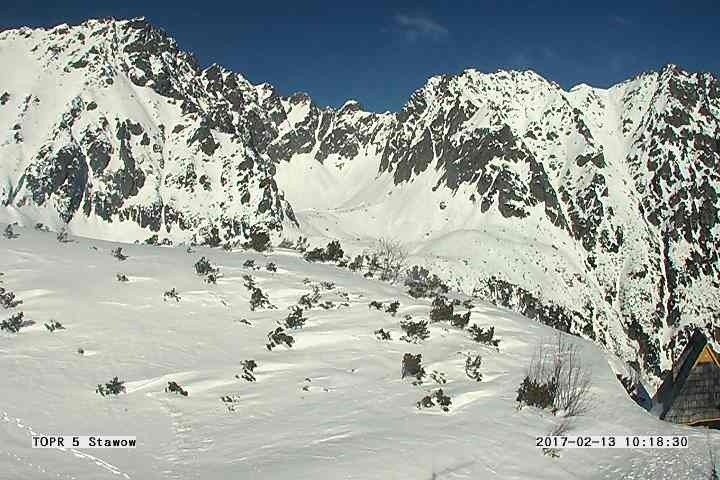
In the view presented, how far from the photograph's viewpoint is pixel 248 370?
60.5 feet

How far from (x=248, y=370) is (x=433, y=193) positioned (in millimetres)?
172881

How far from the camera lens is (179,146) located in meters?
162

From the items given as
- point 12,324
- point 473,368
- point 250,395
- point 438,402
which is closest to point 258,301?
point 250,395

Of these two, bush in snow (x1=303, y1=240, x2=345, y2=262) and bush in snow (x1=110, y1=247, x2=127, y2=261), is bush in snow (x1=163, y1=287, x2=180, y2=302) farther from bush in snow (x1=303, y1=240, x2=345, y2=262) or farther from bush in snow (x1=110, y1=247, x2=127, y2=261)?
bush in snow (x1=303, y1=240, x2=345, y2=262)

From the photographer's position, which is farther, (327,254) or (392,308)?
(327,254)

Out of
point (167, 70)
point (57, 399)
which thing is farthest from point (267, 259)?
point (167, 70)

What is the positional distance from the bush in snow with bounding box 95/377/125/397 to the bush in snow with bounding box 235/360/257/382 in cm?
333

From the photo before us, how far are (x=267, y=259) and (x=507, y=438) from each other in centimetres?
2029

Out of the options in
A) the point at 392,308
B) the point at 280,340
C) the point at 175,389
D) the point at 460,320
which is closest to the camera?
the point at 175,389

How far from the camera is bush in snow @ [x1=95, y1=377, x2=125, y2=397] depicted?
608 inches

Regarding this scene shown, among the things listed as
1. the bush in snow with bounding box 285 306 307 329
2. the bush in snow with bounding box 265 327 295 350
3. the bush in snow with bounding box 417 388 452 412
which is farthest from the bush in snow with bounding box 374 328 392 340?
the bush in snow with bounding box 417 388 452 412

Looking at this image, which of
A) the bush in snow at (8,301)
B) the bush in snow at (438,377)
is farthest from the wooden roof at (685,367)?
the bush in snow at (8,301)

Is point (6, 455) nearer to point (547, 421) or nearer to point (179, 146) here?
point (547, 421)

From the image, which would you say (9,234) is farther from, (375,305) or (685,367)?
(685,367)
